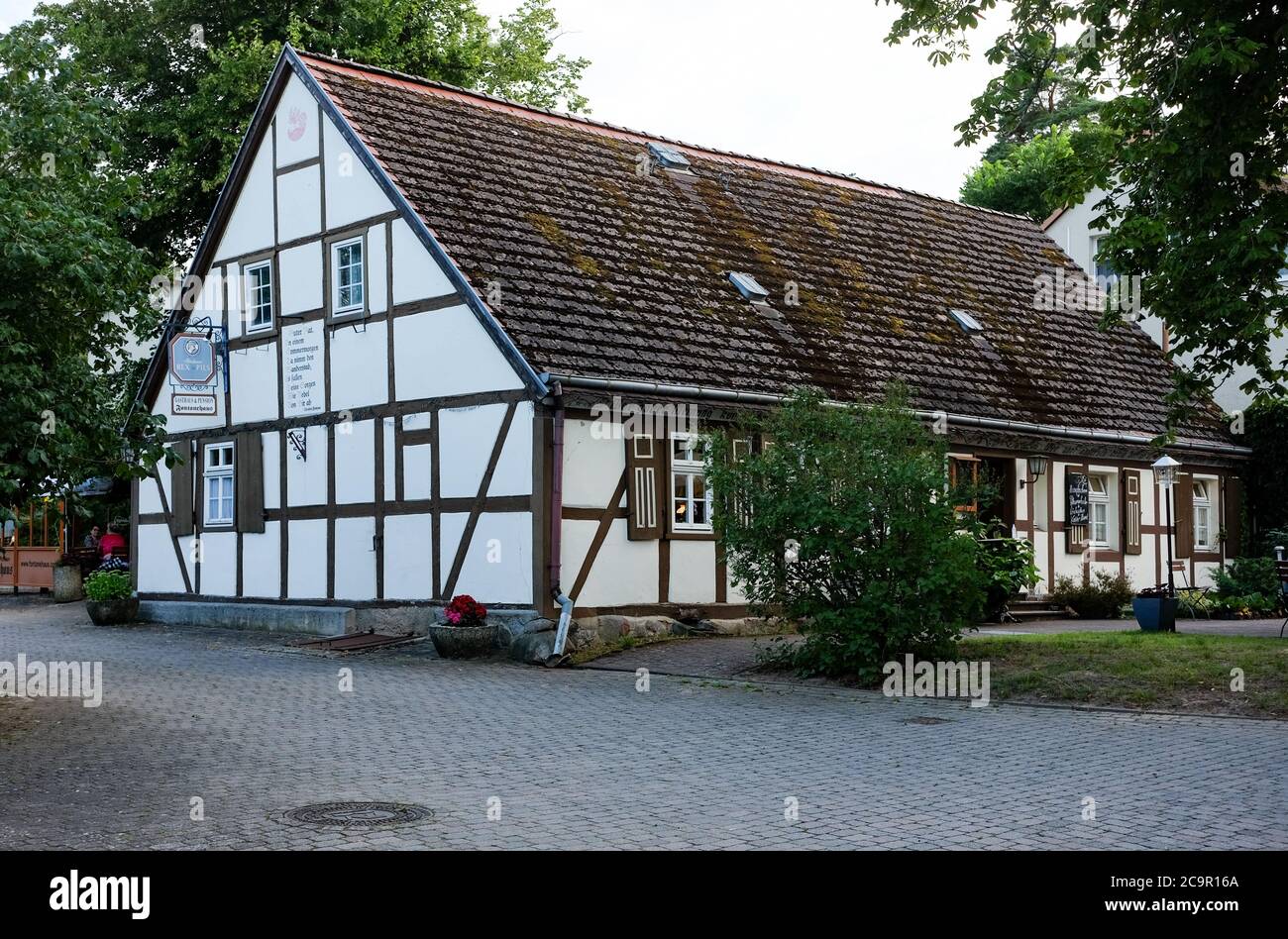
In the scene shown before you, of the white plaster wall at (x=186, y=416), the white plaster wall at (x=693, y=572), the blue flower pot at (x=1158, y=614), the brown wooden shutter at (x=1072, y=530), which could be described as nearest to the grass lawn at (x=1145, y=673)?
the blue flower pot at (x=1158, y=614)

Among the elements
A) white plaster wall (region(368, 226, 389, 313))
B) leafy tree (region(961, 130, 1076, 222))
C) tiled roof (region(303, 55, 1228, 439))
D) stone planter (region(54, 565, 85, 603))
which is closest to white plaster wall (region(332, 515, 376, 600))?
white plaster wall (region(368, 226, 389, 313))

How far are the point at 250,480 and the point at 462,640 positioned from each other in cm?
632

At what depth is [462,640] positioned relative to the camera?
17.0 m

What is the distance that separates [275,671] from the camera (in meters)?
16.1

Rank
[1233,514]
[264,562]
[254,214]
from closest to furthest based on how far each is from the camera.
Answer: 1. [264,562]
2. [254,214]
3. [1233,514]

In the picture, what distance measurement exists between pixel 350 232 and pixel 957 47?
8.48 meters

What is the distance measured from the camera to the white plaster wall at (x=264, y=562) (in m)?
21.4

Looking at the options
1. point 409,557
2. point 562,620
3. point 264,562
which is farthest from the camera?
point 264,562

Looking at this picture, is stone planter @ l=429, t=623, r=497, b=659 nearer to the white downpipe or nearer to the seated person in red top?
the white downpipe

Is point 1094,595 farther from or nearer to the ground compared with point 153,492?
nearer to the ground

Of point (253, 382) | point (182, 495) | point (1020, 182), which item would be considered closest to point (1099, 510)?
point (253, 382)

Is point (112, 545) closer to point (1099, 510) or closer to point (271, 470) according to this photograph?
point (271, 470)

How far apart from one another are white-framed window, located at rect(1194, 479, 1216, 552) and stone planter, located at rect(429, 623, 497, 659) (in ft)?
46.5

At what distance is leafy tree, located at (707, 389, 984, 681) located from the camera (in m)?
14.0
